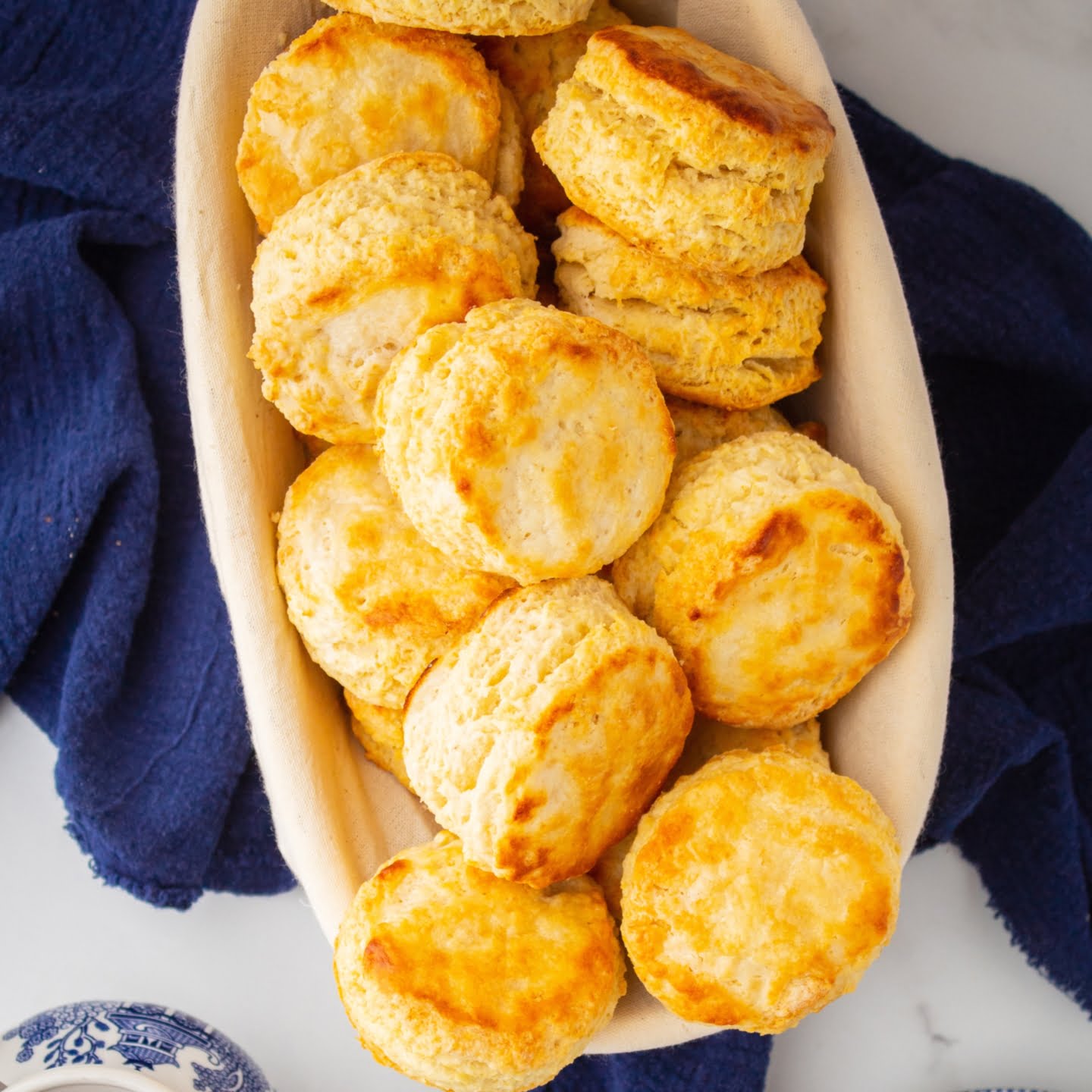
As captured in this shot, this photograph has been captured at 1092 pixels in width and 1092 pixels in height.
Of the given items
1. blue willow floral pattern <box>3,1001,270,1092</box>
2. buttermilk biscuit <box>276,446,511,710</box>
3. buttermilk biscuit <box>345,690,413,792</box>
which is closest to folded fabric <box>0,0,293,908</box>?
blue willow floral pattern <box>3,1001,270,1092</box>

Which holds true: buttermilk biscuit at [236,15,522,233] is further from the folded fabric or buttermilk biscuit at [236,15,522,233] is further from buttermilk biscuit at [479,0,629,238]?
the folded fabric

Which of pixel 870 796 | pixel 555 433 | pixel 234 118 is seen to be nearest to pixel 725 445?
pixel 555 433

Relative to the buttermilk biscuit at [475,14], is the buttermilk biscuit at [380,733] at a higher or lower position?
lower

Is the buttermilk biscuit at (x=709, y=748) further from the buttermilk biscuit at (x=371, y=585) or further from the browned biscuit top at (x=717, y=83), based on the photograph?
the browned biscuit top at (x=717, y=83)

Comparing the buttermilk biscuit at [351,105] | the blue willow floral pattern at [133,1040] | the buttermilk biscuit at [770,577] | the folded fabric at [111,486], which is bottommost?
the blue willow floral pattern at [133,1040]

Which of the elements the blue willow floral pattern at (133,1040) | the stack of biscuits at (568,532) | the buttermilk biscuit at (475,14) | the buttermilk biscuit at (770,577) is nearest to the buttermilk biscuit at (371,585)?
the stack of biscuits at (568,532)

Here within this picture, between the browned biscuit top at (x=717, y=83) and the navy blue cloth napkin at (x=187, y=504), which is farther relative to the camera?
Result: the navy blue cloth napkin at (x=187, y=504)
